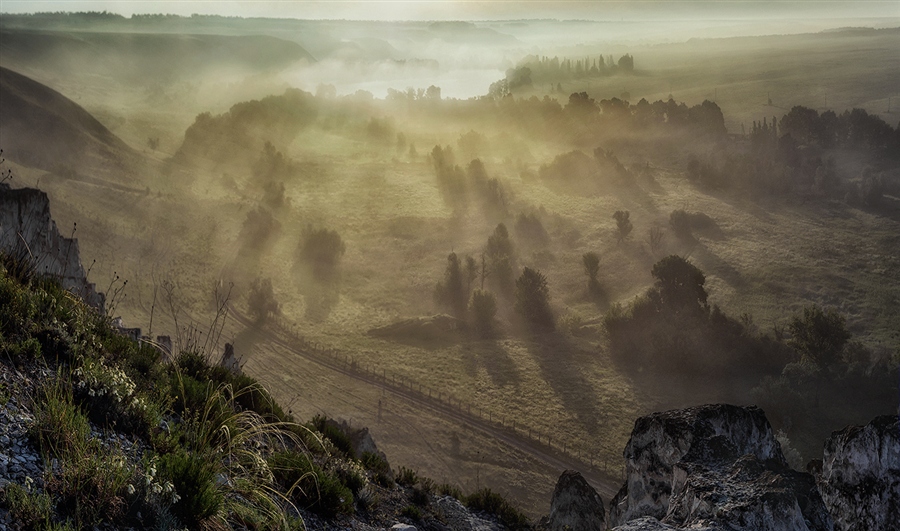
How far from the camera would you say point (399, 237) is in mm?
69688

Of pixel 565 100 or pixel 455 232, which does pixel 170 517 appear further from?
pixel 565 100

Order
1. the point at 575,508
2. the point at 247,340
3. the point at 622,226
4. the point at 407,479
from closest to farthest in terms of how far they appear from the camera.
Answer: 1. the point at 407,479
2. the point at 575,508
3. the point at 247,340
4. the point at 622,226

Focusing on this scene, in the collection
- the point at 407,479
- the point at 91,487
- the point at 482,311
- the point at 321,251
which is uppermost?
the point at 91,487

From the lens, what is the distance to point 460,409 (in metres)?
38.4

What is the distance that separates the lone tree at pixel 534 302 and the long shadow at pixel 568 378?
2.07 m

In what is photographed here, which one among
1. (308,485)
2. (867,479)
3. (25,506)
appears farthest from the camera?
(867,479)

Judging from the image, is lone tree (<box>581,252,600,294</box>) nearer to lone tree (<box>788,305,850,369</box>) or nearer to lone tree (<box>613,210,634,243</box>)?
lone tree (<box>613,210,634,243</box>)

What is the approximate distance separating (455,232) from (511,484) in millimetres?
42113

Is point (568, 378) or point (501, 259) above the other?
point (501, 259)

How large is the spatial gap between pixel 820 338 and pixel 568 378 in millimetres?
17888

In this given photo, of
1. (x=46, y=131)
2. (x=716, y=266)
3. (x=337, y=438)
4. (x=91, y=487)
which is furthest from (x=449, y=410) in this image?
(x=46, y=131)

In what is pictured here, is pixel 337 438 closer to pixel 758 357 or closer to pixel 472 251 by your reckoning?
pixel 758 357

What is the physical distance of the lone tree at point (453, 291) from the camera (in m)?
53.9

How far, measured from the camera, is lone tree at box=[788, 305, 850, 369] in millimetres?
41969
